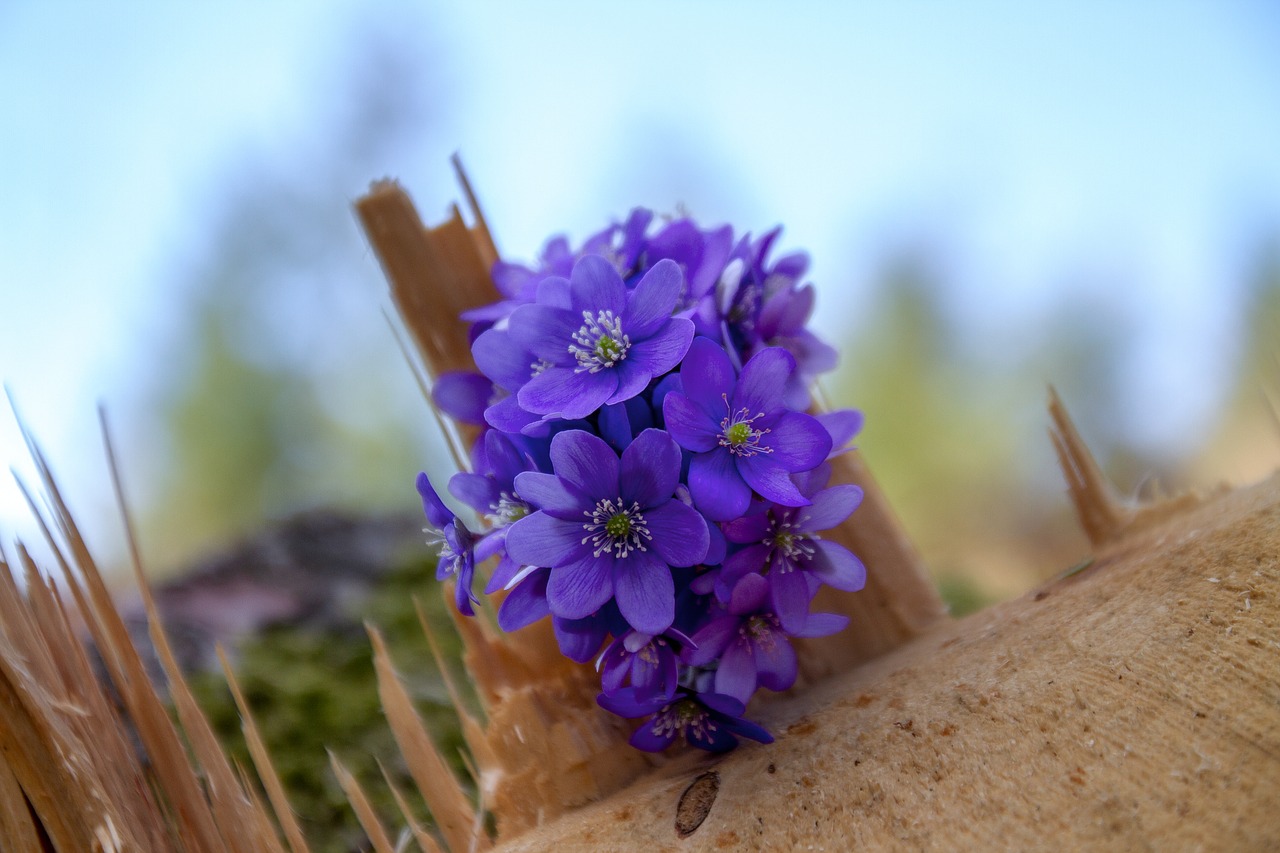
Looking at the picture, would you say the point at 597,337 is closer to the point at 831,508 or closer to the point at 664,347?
the point at 664,347

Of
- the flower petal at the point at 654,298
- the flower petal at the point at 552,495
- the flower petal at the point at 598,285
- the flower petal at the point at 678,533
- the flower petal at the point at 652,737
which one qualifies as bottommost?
the flower petal at the point at 652,737

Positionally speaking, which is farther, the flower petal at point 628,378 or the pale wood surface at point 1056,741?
the flower petal at point 628,378

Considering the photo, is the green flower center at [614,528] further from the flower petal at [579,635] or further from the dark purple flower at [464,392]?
the dark purple flower at [464,392]

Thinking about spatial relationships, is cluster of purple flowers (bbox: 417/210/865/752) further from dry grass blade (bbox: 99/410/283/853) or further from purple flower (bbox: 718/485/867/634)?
dry grass blade (bbox: 99/410/283/853)

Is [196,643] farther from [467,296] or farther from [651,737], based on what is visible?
[651,737]

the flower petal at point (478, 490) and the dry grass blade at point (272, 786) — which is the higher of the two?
the flower petal at point (478, 490)

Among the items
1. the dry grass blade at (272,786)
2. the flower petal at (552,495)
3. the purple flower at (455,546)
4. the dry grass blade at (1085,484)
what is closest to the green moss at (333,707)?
the dry grass blade at (272,786)

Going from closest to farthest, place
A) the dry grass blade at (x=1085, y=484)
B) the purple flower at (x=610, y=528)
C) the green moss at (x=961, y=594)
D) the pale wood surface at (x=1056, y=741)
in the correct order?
the pale wood surface at (x=1056, y=741) < the purple flower at (x=610, y=528) < the dry grass blade at (x=1085, y=484) < the green moss at (x=961, y=594)

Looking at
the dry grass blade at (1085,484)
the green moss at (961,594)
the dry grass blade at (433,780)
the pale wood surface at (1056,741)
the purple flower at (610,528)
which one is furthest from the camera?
the green moss at (961,594)
